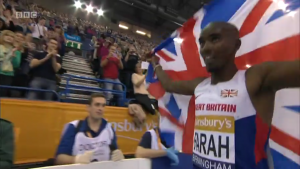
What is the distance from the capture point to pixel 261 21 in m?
1.41

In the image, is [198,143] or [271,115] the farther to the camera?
[198,143]

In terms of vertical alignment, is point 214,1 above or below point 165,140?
above

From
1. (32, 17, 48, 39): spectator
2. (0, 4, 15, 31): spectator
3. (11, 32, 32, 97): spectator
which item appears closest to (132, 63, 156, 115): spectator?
(11, 32, 32, 97): spectator

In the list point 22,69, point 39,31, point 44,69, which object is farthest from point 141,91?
point 39,31

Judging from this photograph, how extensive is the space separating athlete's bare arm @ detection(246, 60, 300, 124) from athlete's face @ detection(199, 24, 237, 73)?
0.13 metres

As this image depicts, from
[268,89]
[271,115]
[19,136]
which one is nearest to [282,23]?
[268,89]

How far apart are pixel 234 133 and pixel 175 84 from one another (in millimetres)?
686

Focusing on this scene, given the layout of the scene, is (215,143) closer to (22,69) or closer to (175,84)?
(175,84)

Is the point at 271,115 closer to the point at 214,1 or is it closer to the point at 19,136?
the point at 214,1

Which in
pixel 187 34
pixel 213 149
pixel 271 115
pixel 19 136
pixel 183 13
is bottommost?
pixel 19 136

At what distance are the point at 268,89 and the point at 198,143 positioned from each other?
42cm

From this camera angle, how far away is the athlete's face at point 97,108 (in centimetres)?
253

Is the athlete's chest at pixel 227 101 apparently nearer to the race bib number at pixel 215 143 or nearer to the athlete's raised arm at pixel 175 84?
the race bib number at pixel 215 143

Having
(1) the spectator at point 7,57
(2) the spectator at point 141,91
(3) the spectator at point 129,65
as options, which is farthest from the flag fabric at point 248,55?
(3) the spectator at point 129,65
